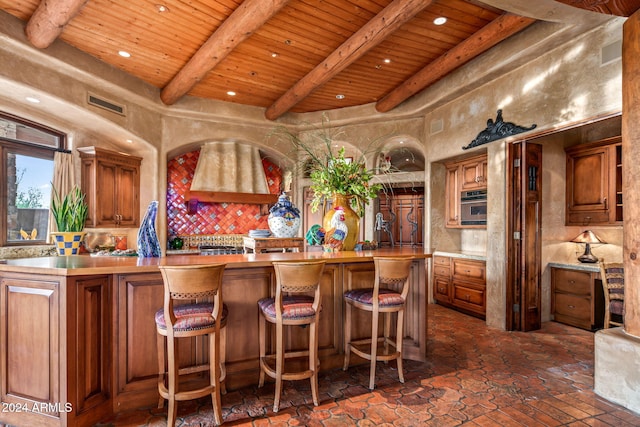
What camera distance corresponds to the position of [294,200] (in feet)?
23.9

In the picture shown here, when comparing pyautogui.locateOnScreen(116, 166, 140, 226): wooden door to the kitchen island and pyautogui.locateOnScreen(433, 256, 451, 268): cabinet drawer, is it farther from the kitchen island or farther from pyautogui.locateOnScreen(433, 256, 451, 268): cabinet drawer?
pyautogui.locateOnScreen(433, 256, 451, 268): cabinet drawer

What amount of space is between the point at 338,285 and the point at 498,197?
2.75 m

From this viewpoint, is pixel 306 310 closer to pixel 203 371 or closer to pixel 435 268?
pixel 203 371

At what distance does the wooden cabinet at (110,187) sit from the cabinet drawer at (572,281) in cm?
658

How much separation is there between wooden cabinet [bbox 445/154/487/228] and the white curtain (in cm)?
600

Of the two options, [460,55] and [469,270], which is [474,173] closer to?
[469,270]

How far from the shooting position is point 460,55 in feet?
14.0

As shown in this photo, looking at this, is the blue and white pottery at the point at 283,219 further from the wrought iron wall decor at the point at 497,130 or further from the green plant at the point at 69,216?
the wrought iron wall decor at the point at 497,130

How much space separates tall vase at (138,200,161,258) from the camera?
264cm

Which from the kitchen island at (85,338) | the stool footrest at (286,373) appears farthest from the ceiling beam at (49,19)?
the stool footrest at (286,373)

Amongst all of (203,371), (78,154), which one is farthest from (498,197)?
(78,154)

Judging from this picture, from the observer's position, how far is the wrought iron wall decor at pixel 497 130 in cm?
417

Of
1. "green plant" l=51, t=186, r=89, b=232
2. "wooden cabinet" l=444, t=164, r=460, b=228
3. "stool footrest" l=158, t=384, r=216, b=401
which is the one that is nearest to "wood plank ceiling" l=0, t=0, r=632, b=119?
"wooden cabinet" l=444, t=164, r=460, b=228

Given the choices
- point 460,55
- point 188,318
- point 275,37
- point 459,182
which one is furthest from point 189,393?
point 459,182
